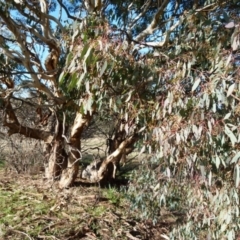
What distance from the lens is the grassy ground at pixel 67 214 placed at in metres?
4.47

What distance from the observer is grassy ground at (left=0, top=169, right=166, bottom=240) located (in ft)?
14.7

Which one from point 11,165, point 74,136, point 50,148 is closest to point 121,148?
point 74,136

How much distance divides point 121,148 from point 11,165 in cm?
303

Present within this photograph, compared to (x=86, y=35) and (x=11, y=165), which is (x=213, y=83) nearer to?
(x=86, y=35)

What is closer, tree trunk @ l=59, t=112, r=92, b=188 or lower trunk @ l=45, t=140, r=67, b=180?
tree trunk @ l=59, t=112, r=92, b=188

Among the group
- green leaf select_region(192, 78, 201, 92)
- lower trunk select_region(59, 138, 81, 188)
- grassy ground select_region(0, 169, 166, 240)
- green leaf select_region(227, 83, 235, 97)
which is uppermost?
green leaf select_region(192, 78, 201, 92)

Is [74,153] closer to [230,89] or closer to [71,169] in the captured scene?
[71,169]

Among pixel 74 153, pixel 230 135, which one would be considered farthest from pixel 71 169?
pixel 230 135

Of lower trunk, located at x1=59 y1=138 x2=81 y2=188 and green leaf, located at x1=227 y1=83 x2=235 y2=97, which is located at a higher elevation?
green leaf, located at x1=227 y1=83 x2=235 y2=97

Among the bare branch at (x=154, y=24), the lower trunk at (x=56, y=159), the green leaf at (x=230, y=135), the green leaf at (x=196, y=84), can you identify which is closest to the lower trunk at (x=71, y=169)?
the lower trunk at (x=56, y=159)

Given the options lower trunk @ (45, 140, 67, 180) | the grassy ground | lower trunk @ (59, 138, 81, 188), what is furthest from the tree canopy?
lower trunk @ (45, 140, 67, 180)

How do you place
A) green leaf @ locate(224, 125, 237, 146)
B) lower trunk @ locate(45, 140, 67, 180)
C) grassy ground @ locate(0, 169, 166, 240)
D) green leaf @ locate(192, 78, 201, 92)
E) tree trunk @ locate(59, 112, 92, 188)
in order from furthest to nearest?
lower trunk @ locate(45, 140, 67, 180)
tree trunk @ locate(59, 112, 92, 188)
grassy ground @ locate(0, 169, 166, 240)
green leaf @ locate(192, 78, 201, 92)
green leaf @ locate(224, 125, 237, 146)

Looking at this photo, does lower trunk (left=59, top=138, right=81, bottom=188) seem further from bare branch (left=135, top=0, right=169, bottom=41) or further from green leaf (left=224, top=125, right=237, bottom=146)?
green leaf (left=224, top=125, right=237, bottom=146)

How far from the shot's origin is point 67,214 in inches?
200
